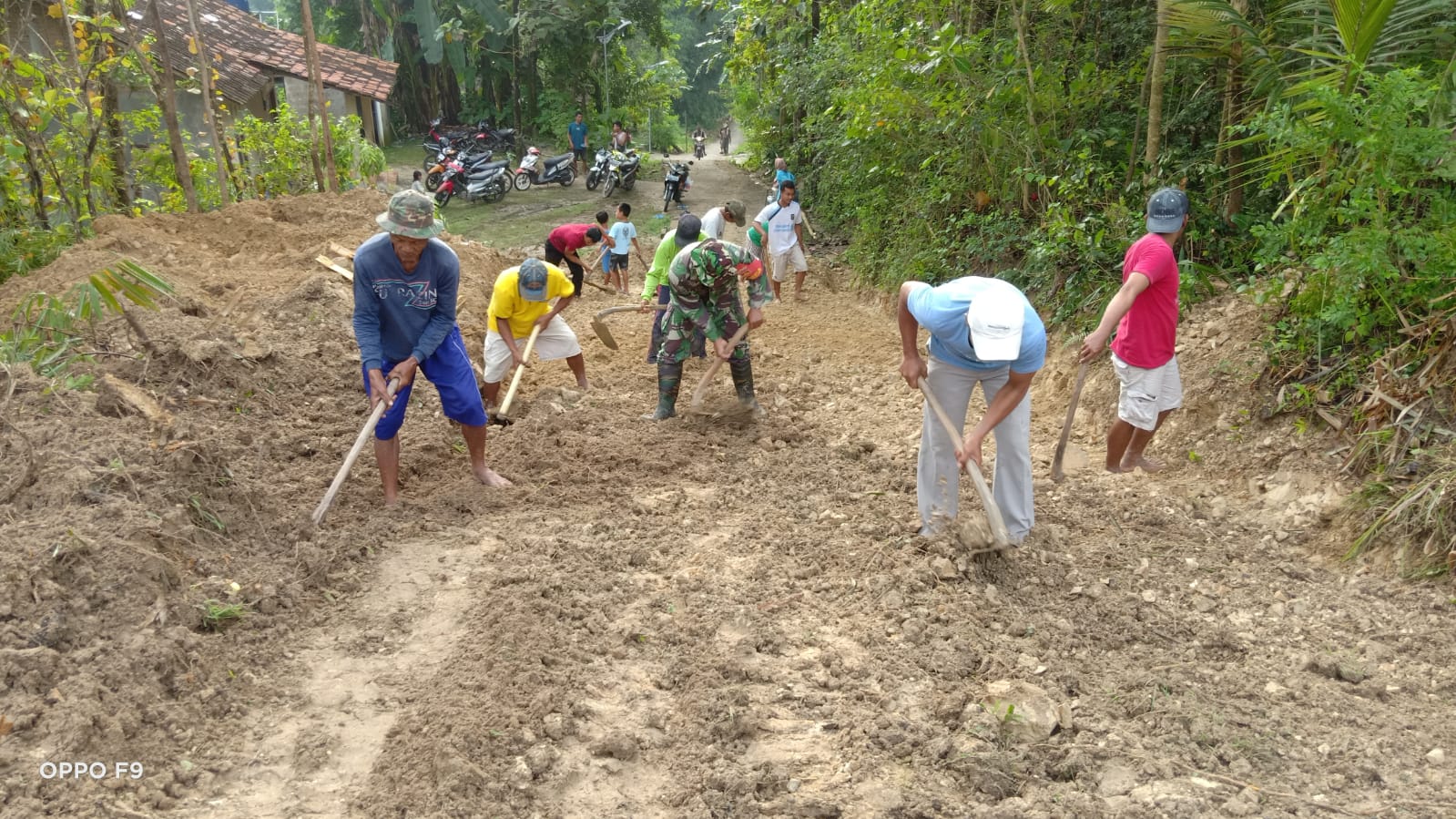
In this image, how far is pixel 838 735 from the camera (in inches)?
125

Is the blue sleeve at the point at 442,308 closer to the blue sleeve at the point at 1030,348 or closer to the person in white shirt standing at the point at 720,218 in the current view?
the blue sleeve at the point at 1030,348

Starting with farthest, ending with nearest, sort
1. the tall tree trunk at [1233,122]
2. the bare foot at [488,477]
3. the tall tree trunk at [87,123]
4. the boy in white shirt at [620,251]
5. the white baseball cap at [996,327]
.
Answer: the boy in white shirt at [620,251] < the tall tree trunk at [87,123] < the tall tree trunk at [1233,122] < the bare foot at [488,477] < the white baseball cap at [996,327]

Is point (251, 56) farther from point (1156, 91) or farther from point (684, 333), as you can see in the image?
point (1156, 91)

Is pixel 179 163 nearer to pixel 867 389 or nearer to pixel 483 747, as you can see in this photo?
pixel 867 389

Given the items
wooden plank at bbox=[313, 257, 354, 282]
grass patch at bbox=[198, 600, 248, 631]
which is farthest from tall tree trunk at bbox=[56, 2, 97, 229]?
grass patch at bbox=[198, 600, 248, 631]

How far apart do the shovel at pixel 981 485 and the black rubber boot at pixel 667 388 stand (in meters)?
2.52

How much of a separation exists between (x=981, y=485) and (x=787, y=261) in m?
7.27

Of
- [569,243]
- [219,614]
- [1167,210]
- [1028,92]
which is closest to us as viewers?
[219,614]

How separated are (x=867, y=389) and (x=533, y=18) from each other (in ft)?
69.6

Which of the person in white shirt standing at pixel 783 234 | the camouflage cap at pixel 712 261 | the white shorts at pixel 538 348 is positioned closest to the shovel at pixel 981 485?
the camouflage cap at pixel 712 261

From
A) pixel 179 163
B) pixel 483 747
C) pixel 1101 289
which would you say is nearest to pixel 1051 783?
pixel 483 747

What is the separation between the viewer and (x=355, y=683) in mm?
3469

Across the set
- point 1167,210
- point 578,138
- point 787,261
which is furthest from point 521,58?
point 1167,210

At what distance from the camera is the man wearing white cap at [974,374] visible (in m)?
3.54
